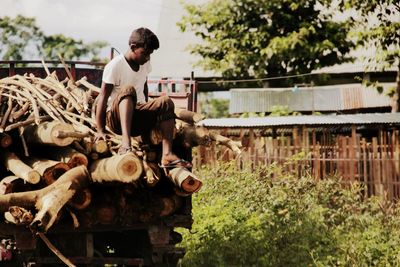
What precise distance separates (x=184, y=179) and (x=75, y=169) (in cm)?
87

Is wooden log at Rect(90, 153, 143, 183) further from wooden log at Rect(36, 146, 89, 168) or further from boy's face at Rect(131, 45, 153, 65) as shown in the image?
boy's face at Rect(131, 45, 153, 65)

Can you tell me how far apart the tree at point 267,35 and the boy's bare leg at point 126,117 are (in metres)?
17.0

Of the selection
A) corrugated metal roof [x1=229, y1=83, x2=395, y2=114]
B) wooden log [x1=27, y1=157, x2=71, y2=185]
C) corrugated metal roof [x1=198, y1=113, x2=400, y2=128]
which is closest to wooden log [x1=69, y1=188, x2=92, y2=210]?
wooden log [x1=27, y1=157, x2=71, y2=185]

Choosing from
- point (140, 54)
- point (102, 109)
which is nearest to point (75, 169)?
point (102, 109)

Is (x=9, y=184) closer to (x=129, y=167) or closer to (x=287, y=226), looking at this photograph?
(x=129, y=167)

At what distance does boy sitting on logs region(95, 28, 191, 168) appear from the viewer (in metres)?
6.61

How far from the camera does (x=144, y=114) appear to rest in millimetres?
6797

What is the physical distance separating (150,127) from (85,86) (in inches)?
71.4

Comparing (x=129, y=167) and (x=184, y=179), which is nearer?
(x=129, y=167)

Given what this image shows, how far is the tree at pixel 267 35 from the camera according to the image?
934 inches

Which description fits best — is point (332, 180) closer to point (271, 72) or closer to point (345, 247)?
point (345, 247)

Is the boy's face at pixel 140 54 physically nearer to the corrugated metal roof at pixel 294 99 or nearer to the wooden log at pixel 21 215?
the wooden log at pixel 21 215

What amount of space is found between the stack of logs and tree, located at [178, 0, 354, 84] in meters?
16.3

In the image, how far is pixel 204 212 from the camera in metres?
10.4
